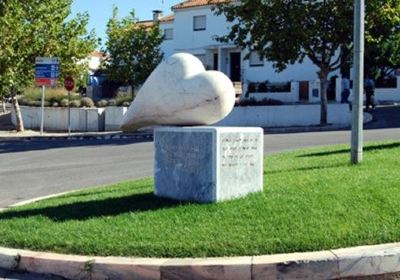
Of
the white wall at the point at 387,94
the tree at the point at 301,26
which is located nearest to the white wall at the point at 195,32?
the white wall at the point at 387,94

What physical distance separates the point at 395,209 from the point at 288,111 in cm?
2327

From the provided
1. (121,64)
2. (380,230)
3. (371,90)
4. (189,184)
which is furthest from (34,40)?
(380,230)

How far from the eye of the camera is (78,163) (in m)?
16.5

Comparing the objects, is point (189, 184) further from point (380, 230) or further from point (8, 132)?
point (8, 132)

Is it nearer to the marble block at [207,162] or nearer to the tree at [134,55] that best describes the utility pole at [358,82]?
the marble block at [207,162]

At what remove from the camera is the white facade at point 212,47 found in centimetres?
4488

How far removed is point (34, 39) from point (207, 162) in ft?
87.3

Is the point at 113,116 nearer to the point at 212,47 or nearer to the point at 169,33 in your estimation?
the point at 212,47

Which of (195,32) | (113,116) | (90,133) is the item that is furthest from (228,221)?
(195,32)

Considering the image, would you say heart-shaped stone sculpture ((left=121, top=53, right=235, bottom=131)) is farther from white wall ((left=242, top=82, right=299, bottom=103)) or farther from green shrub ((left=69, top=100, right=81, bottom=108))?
white wall ((left=242, top=82, right=299, bottom=103))

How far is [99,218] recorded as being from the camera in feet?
24.8

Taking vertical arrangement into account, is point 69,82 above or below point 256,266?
above

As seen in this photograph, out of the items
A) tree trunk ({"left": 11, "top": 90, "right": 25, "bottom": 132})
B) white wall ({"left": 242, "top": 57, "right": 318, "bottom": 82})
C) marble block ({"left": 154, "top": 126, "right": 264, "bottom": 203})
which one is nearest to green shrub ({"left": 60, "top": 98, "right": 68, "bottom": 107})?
tree trunk ({"left": 11, "top": 90, "right": 25, "bottom": 132})

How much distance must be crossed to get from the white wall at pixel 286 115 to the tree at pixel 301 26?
64.1 inches
